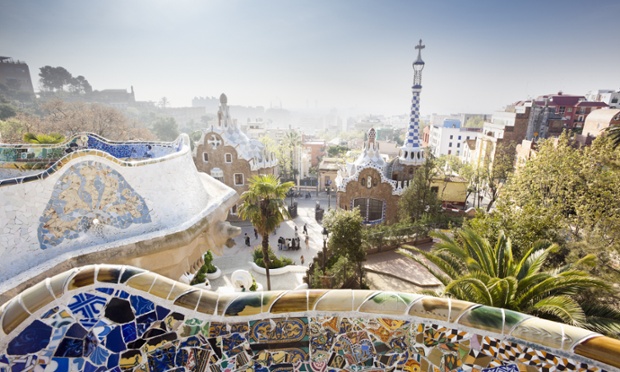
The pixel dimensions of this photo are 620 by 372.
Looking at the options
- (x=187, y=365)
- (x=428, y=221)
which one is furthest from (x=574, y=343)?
(x=428, y=221)

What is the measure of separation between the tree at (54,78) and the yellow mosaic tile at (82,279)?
349 feet

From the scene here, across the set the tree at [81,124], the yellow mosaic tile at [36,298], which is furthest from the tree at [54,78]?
the yellow mosaic tile at [36,298]

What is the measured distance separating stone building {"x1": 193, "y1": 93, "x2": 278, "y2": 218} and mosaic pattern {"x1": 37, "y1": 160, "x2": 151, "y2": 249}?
17.1m

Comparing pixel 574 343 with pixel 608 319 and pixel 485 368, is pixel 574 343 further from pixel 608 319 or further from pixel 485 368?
pixel 608 319

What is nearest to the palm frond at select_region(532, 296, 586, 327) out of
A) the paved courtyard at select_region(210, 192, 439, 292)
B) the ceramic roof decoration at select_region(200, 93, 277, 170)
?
the paved courtyard at select_region(210, 192, 439, 292)

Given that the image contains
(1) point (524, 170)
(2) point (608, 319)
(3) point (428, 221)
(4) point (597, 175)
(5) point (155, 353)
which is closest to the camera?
(5) point (155, 353)

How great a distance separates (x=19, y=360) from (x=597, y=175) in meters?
13.4

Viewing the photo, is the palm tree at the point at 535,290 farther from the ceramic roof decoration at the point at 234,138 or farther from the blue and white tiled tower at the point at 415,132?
the ceramic roof decoration at the point at 234,138

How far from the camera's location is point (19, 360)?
225 centimetres

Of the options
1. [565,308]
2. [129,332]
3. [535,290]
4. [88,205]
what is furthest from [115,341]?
[535,290]

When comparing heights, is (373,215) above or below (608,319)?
below

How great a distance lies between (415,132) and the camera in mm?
21844

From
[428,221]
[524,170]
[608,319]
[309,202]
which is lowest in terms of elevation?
[309,202]

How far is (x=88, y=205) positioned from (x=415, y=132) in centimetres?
1990
